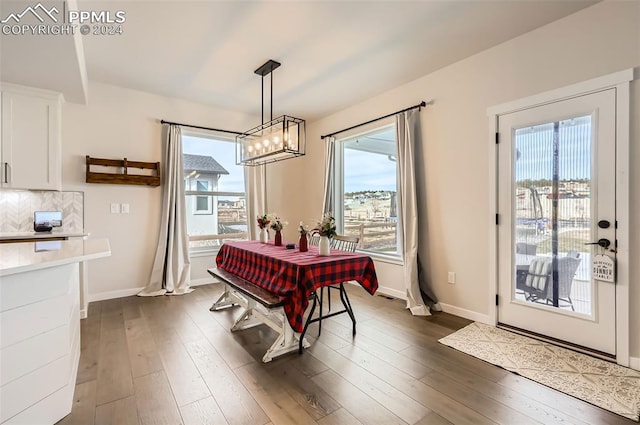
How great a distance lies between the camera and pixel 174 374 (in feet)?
7.02

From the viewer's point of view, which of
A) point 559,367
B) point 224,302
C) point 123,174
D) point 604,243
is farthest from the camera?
point 123,174

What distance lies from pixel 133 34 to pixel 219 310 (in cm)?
298

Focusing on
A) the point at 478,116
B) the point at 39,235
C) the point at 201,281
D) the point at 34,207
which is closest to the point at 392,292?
the point at 478,116

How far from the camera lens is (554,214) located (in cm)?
262

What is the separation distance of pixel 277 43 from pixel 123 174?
2.69 m

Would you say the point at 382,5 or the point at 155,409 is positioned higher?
the point at 382,5

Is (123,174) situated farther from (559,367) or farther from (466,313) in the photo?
(559,367)

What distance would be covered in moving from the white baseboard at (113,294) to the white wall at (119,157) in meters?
0.01

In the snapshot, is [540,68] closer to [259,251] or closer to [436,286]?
[436,286]

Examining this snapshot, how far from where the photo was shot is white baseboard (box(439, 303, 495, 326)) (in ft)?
10.0

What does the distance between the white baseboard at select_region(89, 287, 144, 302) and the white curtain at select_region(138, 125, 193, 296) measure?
0.11 meters

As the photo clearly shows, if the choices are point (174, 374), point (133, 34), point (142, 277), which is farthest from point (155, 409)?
point (133, 34)

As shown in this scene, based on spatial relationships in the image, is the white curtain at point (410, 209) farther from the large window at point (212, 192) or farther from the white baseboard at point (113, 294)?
the white baseboard at point (113, 294)

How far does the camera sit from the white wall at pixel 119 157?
12.2 ft
